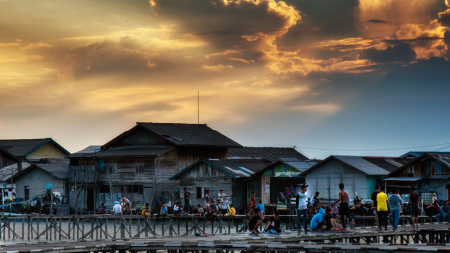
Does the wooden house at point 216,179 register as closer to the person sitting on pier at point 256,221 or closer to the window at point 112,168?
the window at point 112,168

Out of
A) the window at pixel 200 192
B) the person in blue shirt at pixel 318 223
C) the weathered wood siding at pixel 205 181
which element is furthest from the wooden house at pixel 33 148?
the person in blue shirt at pixel 318 223

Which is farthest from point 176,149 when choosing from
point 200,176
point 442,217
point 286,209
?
point 442,217

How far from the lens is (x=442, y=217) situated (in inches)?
1280

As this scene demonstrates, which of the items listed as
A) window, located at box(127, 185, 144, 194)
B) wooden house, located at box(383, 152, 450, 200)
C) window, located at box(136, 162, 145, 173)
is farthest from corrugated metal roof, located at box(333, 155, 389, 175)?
window, located at box(127, 185, 144, 194)

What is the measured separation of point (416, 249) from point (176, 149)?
1561 inches

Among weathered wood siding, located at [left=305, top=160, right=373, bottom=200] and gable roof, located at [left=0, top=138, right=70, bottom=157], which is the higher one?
gable roof, located at [left=0, top=138, right=70, bottom=157]

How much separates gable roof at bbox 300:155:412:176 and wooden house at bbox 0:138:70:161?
42.9 metres

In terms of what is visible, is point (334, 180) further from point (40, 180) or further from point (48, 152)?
point (48, 152)

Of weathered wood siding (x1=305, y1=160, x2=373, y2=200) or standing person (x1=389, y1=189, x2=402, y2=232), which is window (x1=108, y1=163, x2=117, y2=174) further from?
standing person (x1=389, y1=189, x2=402, y2=232)

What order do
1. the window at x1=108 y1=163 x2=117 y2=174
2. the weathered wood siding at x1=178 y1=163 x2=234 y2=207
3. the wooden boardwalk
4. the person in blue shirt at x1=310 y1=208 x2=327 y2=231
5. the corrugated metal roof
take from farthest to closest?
1. the window at x1=108 y1=163 x2=117 y2=174
2. the weathered wood siding at x1=178 y1=163 x2=234 y2=207
3. the corrugated metal roof
4. the person in blue shirt at x1=310 y1=208 x2=327 y2=231
5. the wooden boardwalk

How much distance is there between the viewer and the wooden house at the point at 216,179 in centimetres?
5216

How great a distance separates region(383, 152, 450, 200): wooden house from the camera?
141 feet

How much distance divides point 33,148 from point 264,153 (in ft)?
98.0

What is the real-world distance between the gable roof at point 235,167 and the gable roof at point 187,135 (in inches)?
128
